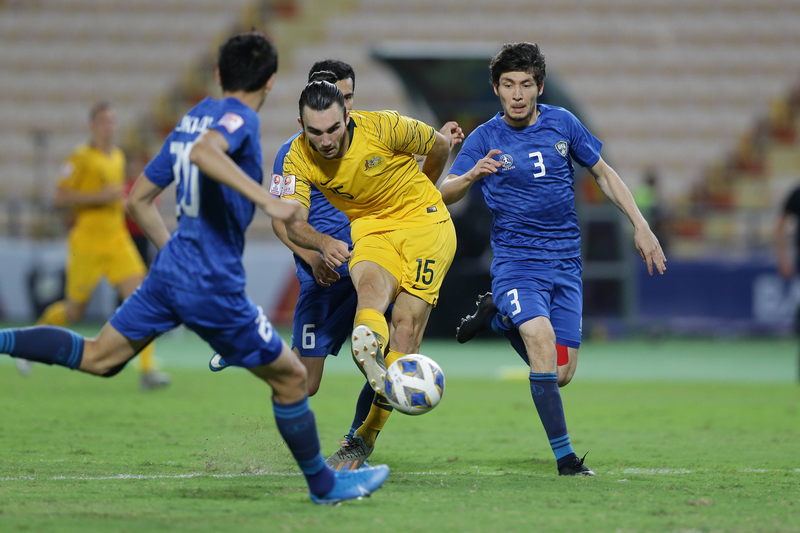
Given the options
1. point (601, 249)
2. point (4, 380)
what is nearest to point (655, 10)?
point (601, 249)

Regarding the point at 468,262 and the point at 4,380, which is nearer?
the point at 4,380

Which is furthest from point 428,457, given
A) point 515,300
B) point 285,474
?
point 515,300

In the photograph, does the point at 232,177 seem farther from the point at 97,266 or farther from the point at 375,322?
the point at 97,266

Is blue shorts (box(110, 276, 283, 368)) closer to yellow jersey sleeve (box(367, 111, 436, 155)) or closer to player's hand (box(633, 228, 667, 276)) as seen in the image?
yellow jersey sleeve (box(367, 111, 436, 155))

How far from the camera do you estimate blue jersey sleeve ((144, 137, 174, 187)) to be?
4.30 meters

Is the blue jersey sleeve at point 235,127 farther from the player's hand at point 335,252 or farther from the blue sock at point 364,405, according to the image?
the blue sock at point 364,405

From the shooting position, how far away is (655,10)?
22125 mm

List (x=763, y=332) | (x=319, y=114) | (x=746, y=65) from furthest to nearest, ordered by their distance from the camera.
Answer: (x=746, y=65), (x=763, y=332), (x=319, y=114)

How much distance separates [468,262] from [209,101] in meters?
9.74

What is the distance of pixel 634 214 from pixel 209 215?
2.52m

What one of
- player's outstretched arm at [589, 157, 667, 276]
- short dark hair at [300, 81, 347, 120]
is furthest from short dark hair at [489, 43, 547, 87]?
short dark hair at [300, 81, 347, 120]

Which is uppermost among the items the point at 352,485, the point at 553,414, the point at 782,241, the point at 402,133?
the point at 402,133

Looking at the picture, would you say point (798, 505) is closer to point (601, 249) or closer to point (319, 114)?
point (319, 114)

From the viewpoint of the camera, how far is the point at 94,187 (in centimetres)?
974
